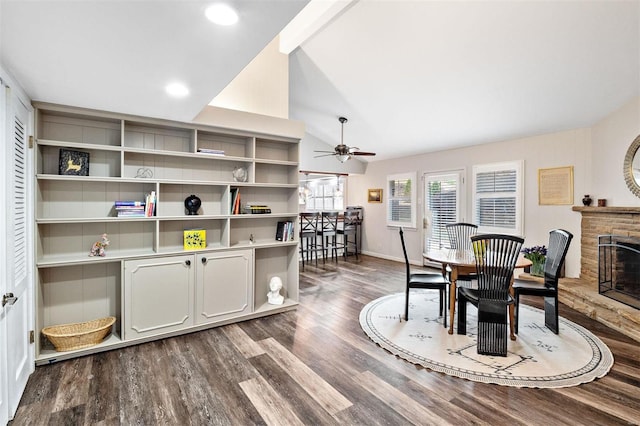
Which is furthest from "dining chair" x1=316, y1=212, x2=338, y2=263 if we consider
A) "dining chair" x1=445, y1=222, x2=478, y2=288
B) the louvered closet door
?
the louvered closet door

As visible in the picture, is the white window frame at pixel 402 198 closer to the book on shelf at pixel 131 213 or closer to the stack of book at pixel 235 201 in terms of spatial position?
the stack of book at pixel 235 201

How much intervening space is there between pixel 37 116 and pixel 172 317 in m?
2.03

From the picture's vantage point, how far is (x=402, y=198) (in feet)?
22.9

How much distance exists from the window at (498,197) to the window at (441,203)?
0.34 metres

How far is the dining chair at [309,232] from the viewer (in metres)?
6.60

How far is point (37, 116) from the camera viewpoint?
2553 mm

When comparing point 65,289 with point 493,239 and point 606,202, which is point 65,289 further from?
point 606,202

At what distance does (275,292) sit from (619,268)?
13.0ft

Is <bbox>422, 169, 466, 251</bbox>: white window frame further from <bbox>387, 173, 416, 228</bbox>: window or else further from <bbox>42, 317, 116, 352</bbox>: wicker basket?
<bbox>42, 317, 116, 352</bbox>: wicker basket

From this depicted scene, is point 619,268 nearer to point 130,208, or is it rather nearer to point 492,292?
point 492,292

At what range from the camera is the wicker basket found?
2.58 m

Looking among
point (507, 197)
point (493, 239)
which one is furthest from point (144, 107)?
point (507, 197)

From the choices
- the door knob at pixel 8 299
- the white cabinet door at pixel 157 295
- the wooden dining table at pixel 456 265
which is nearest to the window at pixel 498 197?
the wooden dining table at pixel 456 265

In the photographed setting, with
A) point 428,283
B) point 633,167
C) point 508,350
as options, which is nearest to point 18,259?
point 428,283
